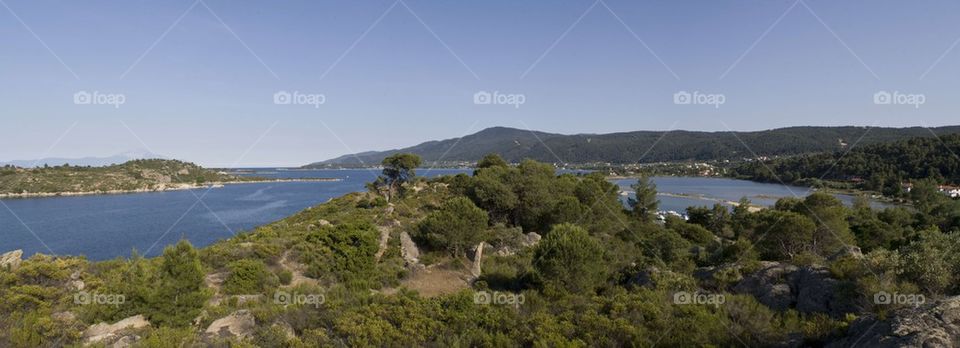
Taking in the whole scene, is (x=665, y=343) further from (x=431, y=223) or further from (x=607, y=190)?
(x=607, y=190)

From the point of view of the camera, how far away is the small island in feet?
327

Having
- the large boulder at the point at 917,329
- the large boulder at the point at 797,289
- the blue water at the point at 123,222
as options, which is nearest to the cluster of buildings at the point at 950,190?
the blue water at the point at 123,222

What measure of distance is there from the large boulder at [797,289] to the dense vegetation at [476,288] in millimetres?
71

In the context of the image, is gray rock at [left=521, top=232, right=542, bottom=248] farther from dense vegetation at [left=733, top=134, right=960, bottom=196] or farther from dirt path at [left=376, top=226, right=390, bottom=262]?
dense vegetation at [left=733, top=134, right=960, bottom=196]

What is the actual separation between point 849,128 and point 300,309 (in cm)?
25478

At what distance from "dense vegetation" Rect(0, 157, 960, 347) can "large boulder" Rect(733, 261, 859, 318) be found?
0.07 m

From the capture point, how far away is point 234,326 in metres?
11.4

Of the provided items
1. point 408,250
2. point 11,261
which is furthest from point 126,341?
point 408,250


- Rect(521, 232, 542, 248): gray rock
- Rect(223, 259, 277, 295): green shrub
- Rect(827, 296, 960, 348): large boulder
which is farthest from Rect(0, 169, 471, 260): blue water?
Rect(827, 296, 960, 348): large boulder

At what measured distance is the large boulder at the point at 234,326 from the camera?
427 inches

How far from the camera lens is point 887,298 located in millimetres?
9391

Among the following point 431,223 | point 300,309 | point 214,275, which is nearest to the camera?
point 300,309

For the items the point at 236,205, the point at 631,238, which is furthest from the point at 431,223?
the point at 236,205

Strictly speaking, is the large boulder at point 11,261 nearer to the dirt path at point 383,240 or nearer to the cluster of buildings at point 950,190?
the dirt path at point 383,240
